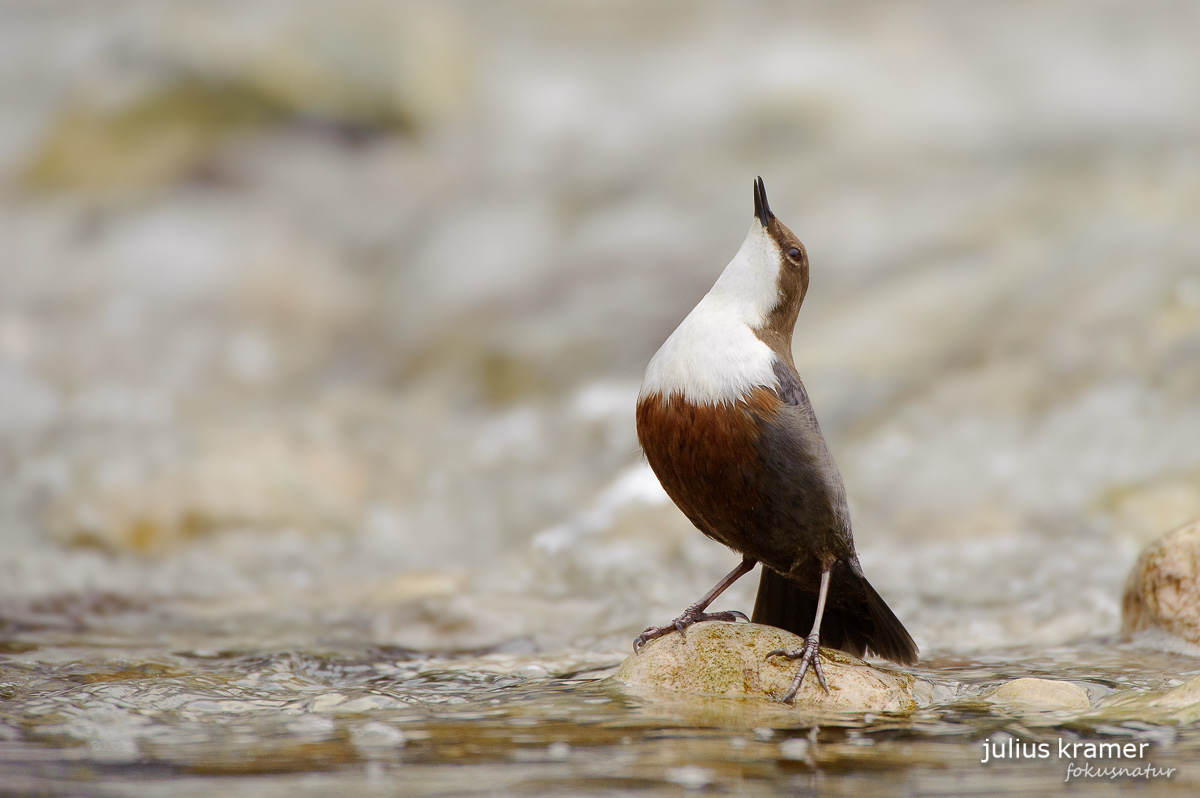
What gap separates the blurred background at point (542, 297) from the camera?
7.29m

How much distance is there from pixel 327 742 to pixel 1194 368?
714 cm

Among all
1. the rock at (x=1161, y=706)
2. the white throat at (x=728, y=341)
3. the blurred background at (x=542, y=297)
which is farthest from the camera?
the blurred background at (x=542, y=297)

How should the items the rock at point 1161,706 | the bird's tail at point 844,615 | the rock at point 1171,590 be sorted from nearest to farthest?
the rock at point 1161,706
the bird's tail at point 844,615
the rock at point 1171,590

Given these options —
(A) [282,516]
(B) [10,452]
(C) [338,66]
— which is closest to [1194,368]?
(A) [282,516]

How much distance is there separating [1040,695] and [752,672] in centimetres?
87

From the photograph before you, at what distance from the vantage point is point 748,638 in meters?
4.16

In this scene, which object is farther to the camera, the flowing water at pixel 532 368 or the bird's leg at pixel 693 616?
the bird's leg at pixel 693 616

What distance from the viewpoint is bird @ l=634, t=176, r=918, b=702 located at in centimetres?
396

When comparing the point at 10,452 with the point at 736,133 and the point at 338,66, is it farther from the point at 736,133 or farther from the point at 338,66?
the point at 736,133

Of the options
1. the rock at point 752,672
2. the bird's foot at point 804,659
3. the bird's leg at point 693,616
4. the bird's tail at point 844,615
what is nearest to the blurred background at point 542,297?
the bird's leg at point 693,616

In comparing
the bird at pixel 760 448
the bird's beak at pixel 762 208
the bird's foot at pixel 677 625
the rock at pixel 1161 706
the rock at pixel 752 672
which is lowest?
the rock at pixel 1161 706

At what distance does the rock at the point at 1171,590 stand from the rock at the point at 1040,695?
106 centimetres

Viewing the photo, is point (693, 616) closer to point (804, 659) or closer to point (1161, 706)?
point (804, 659)

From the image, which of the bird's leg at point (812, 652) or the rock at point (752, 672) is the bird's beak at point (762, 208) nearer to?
the bird's leg at point (812, 652)
